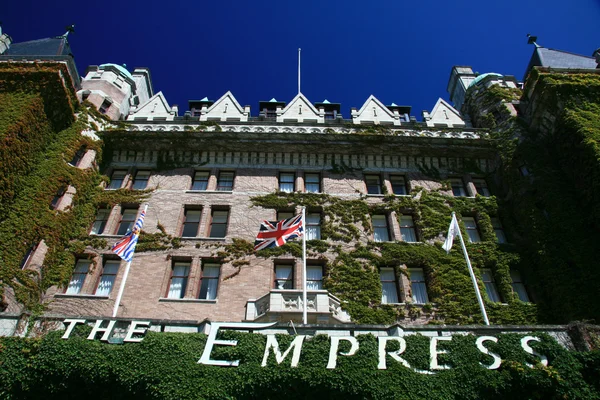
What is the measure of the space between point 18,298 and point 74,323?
20.7 feet

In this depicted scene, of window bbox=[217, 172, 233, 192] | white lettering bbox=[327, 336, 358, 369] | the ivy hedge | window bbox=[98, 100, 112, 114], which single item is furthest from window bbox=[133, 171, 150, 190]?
white lettering bbox=[327, 336, 358, 369]

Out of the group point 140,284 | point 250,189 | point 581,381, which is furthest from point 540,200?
point 140,284

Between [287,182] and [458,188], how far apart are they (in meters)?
12.1

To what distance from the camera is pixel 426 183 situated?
3259 centimetres

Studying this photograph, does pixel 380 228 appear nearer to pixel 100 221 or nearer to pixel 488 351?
pixel 488 351

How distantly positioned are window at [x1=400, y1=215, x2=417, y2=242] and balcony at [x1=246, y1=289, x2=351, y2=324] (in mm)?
8619

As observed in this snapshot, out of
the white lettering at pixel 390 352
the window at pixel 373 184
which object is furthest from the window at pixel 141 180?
the white lettering at pixel 390 352

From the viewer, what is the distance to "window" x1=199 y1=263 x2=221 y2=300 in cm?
2619

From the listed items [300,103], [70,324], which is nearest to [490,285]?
[300,103]

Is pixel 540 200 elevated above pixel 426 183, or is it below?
below

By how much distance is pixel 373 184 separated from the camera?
33.0 metres

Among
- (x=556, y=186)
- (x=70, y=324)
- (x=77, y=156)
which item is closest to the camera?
(x=70, y=324)

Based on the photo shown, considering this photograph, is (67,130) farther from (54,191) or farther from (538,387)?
(538,387)

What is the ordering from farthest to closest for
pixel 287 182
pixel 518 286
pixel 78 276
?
pixel 287 182
pixel 518 286
pixel 78 276
